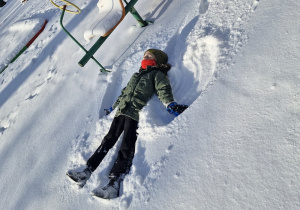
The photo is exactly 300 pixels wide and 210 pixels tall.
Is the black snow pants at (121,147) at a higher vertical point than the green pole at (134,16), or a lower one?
lower

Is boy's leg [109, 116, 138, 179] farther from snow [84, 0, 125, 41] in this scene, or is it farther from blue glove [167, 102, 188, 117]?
snow [84, 0, 125, 41]

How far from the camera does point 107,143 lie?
253 centimetres

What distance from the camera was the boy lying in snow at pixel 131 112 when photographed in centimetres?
227

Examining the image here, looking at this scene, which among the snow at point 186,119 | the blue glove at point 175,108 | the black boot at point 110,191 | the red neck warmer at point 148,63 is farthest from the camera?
the red neck warmer at point 148,63

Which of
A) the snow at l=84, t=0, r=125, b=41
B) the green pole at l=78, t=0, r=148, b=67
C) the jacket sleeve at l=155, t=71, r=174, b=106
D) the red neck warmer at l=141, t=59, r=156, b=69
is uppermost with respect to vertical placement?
the snow at l=84, t=0, r=125, b=41

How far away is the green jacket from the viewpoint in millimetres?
2477

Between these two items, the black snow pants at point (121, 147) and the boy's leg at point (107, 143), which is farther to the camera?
the boy's leg at point (107, 143)

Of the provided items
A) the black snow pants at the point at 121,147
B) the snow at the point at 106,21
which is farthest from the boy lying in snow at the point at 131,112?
the snow at the point at 106,21

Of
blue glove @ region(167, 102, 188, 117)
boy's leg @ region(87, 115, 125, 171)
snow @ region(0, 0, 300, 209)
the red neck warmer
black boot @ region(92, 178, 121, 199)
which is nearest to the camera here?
snow @ region(0, 0, 300, 209)

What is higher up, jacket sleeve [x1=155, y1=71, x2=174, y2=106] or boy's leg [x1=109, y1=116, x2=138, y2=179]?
jacket sleeve [x1=155, y1=71, x2=174, y2=106]

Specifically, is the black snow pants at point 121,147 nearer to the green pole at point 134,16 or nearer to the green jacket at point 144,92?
the green jacket at point 144,92

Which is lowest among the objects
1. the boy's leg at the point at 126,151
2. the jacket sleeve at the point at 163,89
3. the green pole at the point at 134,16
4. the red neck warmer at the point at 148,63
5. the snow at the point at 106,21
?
the boy's leg at the point at 126,151

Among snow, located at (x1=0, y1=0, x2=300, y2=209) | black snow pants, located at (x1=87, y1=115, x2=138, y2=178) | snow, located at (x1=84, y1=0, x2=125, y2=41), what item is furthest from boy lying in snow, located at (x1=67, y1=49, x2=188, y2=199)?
snow, located at (x1=84, y1=0, x2=125, y2=41)

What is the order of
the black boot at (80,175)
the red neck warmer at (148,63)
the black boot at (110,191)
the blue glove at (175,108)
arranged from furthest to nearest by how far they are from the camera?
1. the red neck warmer at (148,63)
2. the black boot at (80,175)
3. the blue glove at (175,108)
4. the black boot at (110,191)
